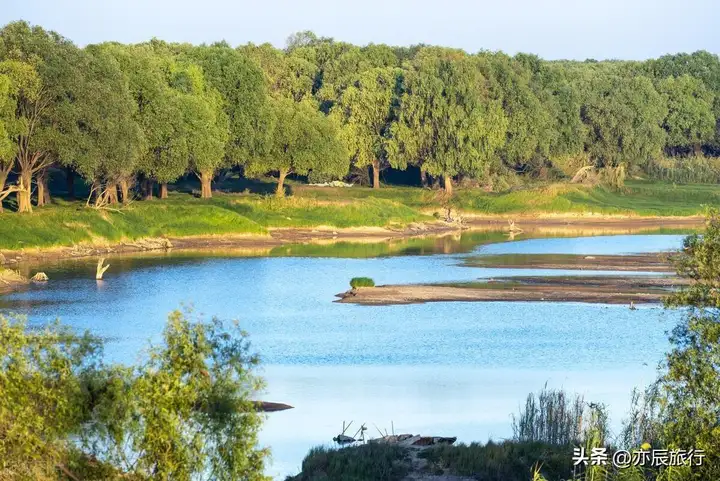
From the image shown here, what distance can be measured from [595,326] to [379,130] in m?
75.4

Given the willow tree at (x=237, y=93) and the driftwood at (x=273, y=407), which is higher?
the willow tree at (x=237, y=93)

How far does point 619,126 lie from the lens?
5527 inches

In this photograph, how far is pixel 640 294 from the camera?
59.7 meters

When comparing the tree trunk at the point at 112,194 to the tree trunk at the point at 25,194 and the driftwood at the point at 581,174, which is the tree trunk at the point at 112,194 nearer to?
the tree trunk at the point at 25,194

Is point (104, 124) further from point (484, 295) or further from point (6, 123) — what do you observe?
point (484, 295)

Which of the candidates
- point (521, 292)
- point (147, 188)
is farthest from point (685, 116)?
point (521, 292)

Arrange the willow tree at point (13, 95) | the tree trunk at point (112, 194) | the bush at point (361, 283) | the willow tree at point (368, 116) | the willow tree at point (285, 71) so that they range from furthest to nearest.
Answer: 1. the willow tree at point (285, 71)
2. the willow tree at point (368, 116)
3. the tree trunk at point (112, 194)
4. the willow tree at point (13, 95)
5. the bush at point (361, 283)

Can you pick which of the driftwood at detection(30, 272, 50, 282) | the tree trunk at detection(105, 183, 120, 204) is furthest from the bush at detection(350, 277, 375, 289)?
the tree trunk at detection(105, 183, 120, 204)

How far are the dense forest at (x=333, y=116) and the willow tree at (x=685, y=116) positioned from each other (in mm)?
211

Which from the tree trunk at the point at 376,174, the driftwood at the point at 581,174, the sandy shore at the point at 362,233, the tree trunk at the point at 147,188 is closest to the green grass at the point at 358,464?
the sandy shore at the point at 362,233

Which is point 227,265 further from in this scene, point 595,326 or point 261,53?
point 261,53

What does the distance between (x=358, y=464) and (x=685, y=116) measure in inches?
5509

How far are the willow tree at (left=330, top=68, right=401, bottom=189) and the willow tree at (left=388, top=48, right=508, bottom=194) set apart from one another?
261cm

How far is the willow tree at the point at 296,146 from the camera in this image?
105750 mm
